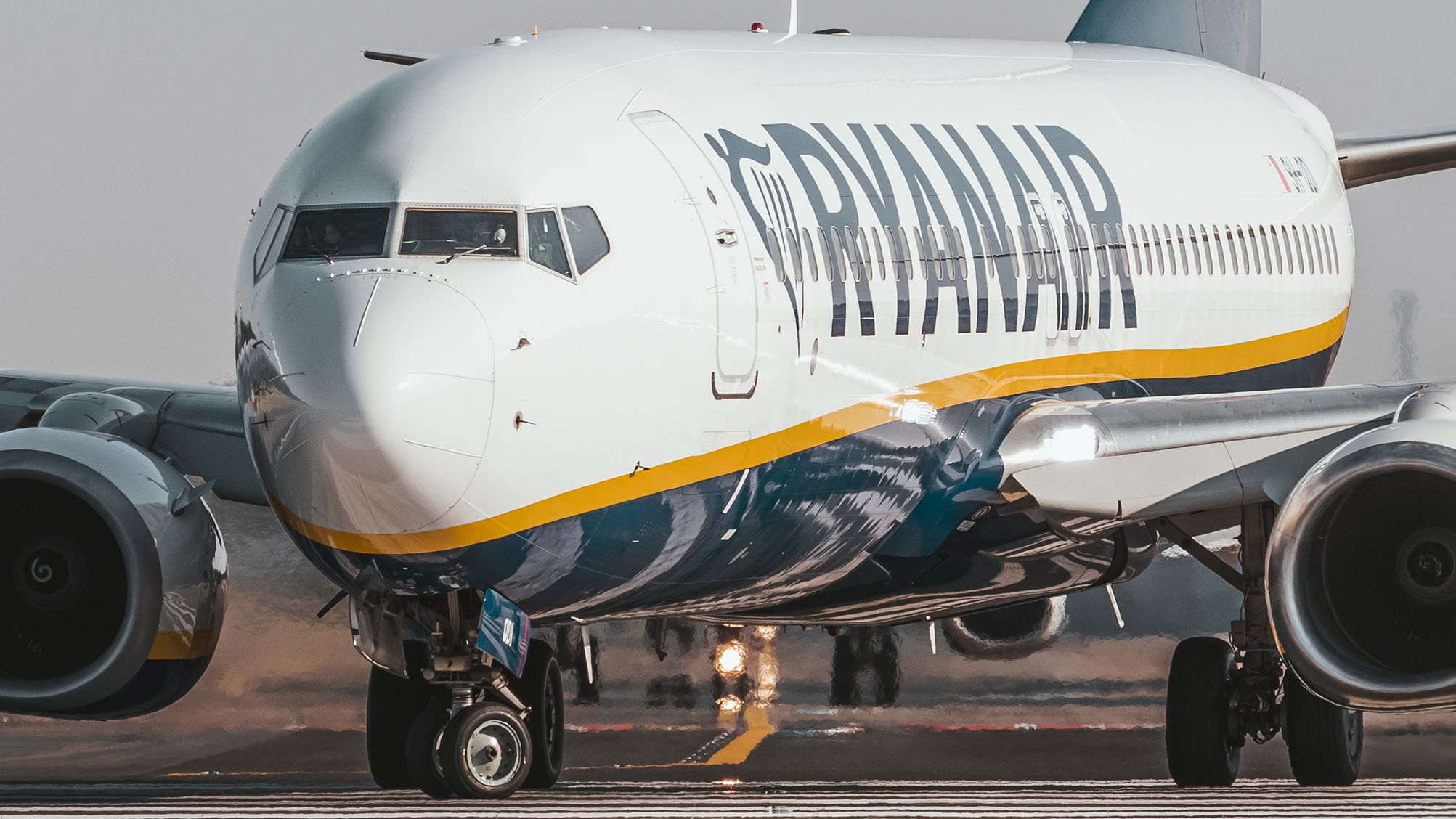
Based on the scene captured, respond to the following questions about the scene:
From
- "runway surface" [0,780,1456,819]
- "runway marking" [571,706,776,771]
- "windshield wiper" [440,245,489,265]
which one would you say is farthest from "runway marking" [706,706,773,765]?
"windshield wiper" [440,245,489,265]

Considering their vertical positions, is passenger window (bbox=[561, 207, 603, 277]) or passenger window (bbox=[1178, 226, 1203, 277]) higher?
passenger window (bbox=[561, 207, 603, 277])

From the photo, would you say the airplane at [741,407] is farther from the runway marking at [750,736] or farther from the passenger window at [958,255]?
the runway marking at [750,736]

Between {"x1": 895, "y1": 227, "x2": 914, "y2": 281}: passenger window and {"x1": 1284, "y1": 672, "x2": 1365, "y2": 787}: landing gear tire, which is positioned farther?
{"x1": 1284, "y1": 672, "x2": 1365, "y2": 787}: landing gear tire

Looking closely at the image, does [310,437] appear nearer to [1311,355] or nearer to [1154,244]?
[1154,244]

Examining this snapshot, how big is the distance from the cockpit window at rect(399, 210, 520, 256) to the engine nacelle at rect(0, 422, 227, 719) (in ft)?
11.2

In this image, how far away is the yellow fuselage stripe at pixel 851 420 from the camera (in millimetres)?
10812

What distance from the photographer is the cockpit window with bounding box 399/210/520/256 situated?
10992mm

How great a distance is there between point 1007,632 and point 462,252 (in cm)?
1214

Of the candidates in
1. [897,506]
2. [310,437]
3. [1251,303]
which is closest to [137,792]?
[897,506]

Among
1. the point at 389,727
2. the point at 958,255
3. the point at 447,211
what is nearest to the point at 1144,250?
the point at 958,255

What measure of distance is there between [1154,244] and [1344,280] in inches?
157

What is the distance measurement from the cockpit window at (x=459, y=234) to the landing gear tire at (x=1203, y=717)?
23.4 ft

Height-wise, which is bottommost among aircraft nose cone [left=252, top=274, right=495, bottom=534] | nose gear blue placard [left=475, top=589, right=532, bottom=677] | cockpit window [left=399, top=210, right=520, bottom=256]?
nose gear blue placard [left=475, top=589, right=532, bottom=677]

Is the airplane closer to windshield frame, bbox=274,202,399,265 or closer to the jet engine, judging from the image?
windshield frame, bbox=274,202,399,265
